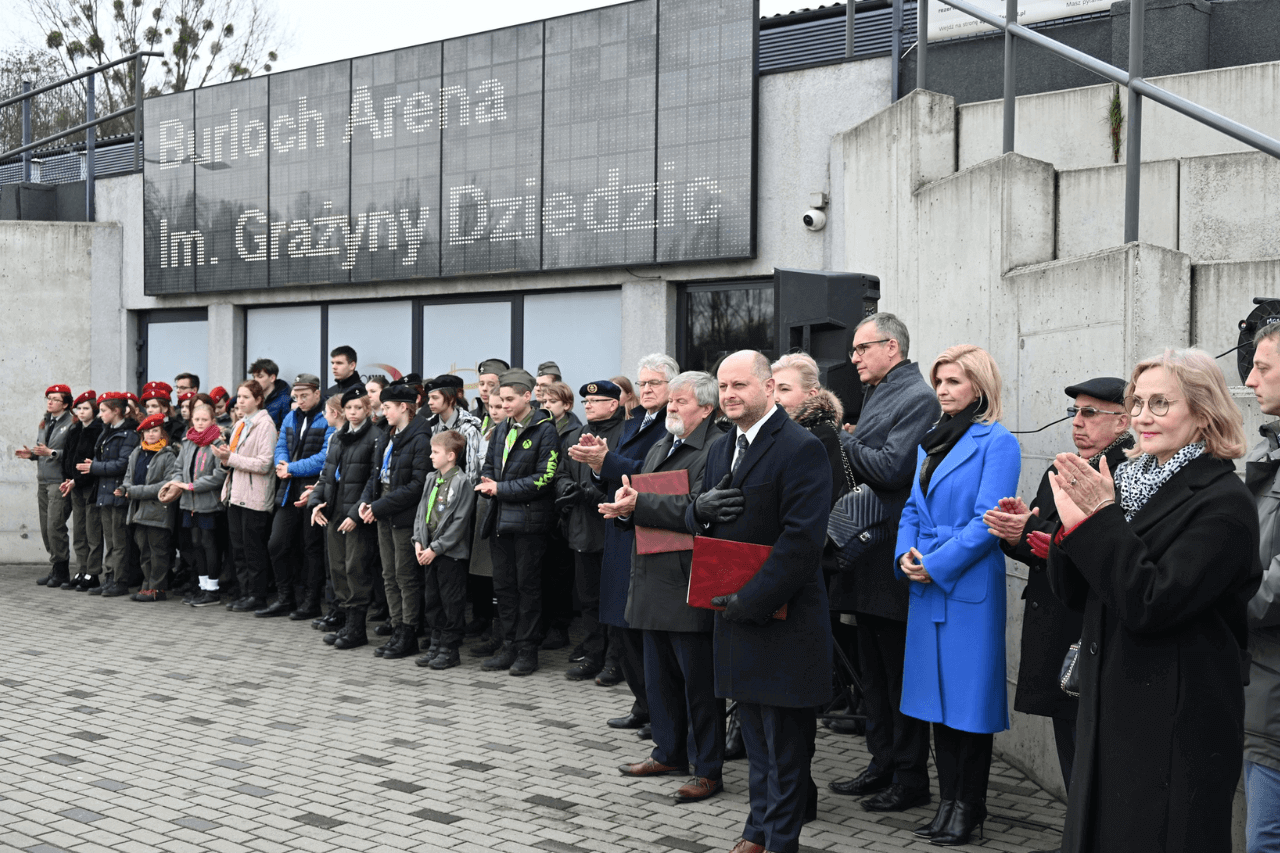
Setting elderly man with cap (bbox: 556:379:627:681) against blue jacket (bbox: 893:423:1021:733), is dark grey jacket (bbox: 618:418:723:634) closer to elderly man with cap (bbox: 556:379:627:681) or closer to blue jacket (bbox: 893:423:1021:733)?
blue jacket (bbox: 893:423:1021:733)

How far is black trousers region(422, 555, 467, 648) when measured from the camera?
28.6ft

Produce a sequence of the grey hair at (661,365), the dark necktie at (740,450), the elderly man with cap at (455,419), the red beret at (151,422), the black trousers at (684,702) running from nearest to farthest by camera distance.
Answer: the dark necktie at (740,450) < the black trousers at (684,702) < the grey hair at (661,365) < the elderly man with cap at (455,419) < the red beret at (151,422)

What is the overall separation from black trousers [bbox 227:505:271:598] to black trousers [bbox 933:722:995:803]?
7313mm

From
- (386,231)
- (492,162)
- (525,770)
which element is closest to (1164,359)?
(525,770)

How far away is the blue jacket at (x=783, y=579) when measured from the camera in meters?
4.52

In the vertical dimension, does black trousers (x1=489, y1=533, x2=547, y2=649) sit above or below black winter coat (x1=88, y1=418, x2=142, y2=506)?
below

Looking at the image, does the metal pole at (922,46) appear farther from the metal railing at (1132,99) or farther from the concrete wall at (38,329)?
the concrete wall at (38,329)

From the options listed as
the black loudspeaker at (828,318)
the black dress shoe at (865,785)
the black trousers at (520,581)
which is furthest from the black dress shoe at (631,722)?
the black loudspeaker at (828,318)

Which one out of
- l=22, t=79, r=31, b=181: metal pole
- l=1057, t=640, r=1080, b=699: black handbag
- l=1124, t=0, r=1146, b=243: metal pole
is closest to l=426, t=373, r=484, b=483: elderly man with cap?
l=1124, t=0, r=1146, b=243: metal pole

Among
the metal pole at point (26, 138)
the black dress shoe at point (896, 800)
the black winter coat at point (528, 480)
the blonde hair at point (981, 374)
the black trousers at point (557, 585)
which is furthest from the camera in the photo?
the metal pole at point (26, 138)

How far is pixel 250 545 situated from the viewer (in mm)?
10836

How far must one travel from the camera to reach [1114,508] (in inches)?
122

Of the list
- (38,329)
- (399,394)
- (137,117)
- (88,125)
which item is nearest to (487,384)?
(399,394)

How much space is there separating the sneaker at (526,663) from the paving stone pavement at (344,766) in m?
0.07
